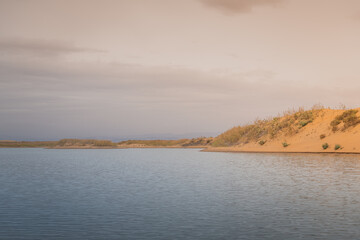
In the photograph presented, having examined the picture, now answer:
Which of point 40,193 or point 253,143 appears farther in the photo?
point 253,143

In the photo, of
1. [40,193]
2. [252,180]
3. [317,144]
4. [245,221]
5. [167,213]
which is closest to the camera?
[245,221]

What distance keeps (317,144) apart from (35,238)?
53.3 metres

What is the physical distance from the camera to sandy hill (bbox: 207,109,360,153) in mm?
54859

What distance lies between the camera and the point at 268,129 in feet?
241

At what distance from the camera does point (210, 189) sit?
746 inches

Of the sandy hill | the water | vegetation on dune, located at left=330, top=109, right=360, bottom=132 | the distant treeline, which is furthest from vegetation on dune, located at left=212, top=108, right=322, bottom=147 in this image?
the water

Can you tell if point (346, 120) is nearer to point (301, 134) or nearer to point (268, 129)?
point (301, 134)

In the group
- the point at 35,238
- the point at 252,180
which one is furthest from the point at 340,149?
the point at 35,238

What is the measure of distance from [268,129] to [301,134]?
30.3 ft

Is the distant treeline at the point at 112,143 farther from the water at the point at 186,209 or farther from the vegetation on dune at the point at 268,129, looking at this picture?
the water at the point at 186,209

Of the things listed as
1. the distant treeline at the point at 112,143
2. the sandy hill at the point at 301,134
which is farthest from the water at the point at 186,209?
the distant treeline at the point at 112,143

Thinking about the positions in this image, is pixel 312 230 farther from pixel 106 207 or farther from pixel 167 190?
pixel 167 190

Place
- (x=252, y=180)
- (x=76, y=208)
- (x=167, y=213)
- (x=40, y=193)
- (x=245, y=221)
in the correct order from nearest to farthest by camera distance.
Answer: (x=245, y=221), (x=167, y=213), (x=76, y=208), (x=40, y=193), (x=252, y=180)

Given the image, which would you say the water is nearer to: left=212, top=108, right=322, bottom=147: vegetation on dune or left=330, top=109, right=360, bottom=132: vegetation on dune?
left=330, top=109, right=360, bottom=132: vegetation on dune
